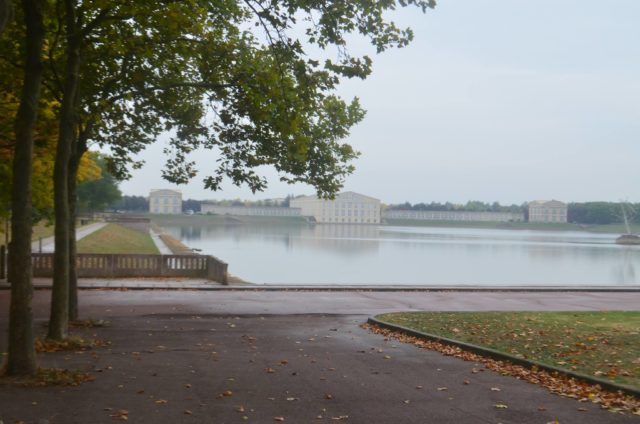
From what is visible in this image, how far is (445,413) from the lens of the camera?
7707mm

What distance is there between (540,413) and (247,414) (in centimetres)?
320

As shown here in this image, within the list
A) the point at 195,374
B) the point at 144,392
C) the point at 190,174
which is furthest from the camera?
the point at 190,174

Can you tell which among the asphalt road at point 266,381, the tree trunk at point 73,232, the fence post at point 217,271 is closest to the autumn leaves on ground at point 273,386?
the asphalt road at point 266,381

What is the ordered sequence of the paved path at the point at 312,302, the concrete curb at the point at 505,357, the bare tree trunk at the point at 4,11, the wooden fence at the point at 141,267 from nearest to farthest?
the bare tree trunk at the point at 4,11
the concrete curb at the point at 505,357
the paved path at the point at 312,302
the wooden fence at the point at 141,267

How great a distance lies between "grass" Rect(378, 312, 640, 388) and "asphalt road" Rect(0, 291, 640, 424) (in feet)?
3.82

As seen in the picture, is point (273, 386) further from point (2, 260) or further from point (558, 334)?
point (2, 260)

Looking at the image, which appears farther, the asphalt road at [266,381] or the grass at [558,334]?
the grass at [558,334]

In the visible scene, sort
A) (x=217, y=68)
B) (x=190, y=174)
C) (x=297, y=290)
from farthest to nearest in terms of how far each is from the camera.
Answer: (x=297, y=290)
(x=190, y=174)
(x=217, y=68)

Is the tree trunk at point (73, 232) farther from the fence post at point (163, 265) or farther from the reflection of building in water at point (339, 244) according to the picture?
the reflection of building in water at point (339, 244)

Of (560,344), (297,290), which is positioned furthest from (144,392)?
(297,290)

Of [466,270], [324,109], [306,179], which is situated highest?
[324,109]

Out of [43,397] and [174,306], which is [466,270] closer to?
[174,306]

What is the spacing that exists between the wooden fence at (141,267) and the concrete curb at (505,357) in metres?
12.1

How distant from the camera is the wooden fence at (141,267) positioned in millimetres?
26375
